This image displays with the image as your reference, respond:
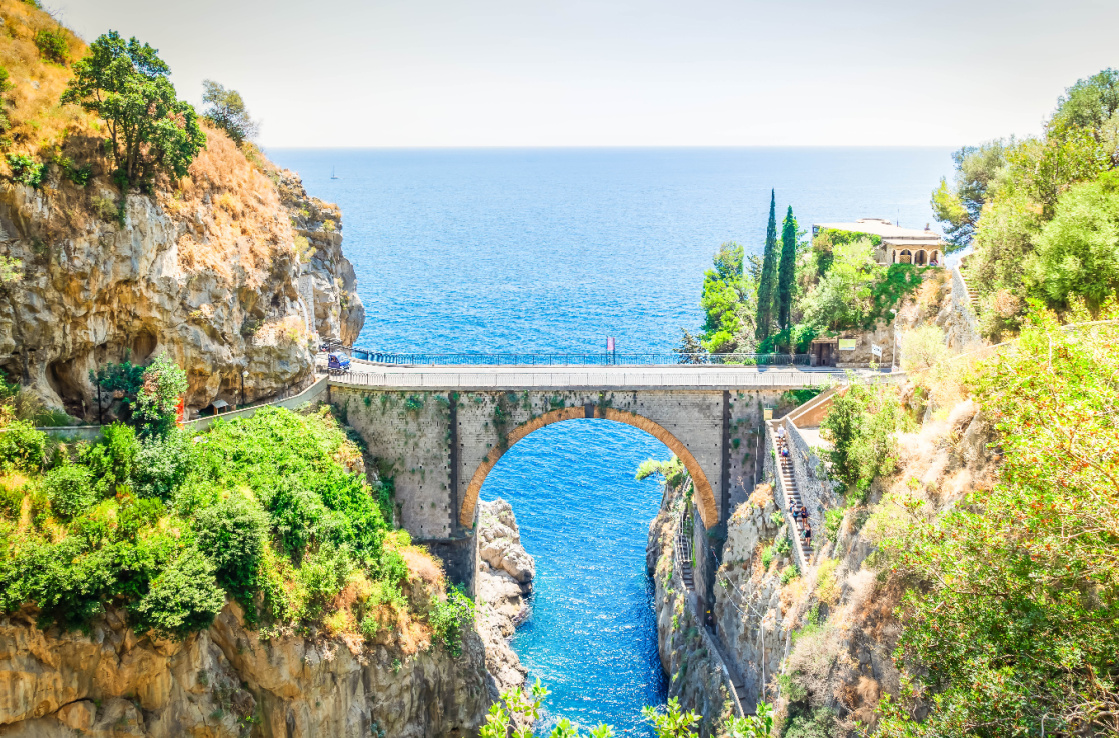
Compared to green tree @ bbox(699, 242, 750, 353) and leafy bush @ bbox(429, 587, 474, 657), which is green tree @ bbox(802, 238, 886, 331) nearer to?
green tree @ bbox(699, 242, 750, 353)

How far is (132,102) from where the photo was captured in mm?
32062

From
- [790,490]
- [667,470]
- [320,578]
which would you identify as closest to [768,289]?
[667,470]

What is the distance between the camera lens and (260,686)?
1203 inches

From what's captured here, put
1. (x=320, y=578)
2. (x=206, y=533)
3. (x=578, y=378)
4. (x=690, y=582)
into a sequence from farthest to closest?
(x=690, y=582)
(x=578, y=378)
(x=320, y=578)
(x=206, y=533)

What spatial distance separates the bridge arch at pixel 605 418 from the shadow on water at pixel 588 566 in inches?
421

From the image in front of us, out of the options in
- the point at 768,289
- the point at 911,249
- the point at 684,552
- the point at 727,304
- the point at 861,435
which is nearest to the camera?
the point at 861,435

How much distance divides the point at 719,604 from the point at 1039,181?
983 inches

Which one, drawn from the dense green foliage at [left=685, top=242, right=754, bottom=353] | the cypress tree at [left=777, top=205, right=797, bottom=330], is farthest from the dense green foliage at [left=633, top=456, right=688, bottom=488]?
the cypress tree at [left=777, top=205, right=797, bottom=330]

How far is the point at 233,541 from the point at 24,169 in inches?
606

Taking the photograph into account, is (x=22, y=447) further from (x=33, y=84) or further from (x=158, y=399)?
(x=33, y=84)

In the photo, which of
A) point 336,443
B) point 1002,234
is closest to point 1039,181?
point 1002,234

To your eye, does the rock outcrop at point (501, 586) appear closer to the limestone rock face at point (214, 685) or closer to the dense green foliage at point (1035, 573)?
the limestone rock face at point (214, 685)

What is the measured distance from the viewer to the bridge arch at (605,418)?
41.5m

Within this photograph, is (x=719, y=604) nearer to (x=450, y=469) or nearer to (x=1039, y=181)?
(x=450, y=469)
